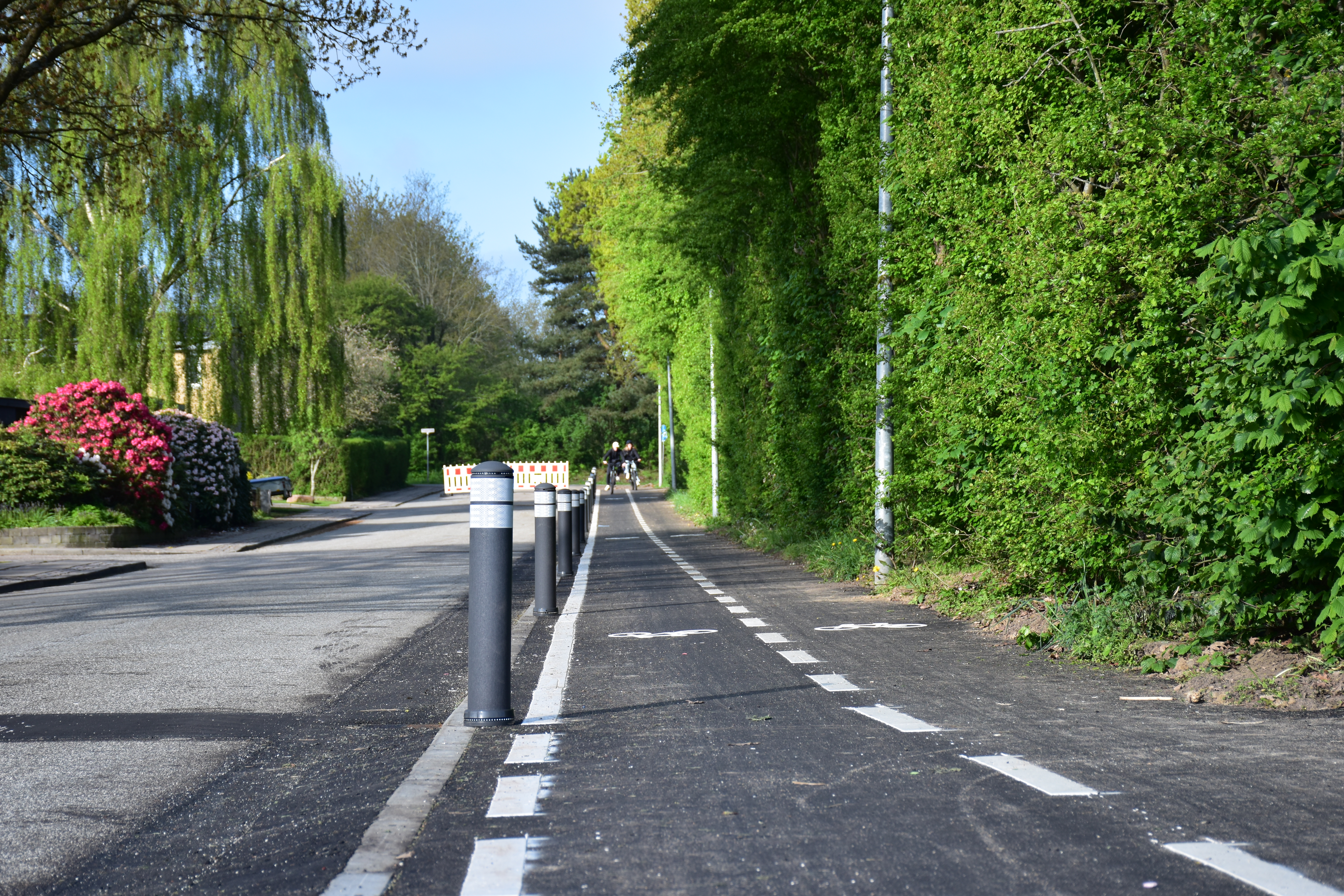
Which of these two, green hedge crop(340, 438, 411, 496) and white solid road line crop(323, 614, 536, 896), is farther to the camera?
green hedge crop(340, 438, 411, 496)

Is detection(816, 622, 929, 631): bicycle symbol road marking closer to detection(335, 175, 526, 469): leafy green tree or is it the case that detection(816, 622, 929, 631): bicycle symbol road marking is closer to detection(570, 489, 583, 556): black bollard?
detection(570, 489, 583, 556): black bollard

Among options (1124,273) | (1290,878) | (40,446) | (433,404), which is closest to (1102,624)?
(1124,273)

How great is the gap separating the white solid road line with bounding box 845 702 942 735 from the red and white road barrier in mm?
50437

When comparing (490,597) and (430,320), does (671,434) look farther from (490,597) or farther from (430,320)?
(490,597)

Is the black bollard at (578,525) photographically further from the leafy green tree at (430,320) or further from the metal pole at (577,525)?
the leafy green tree at (430,320)

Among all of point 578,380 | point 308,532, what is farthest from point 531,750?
point 578,380

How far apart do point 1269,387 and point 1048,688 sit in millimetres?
1998

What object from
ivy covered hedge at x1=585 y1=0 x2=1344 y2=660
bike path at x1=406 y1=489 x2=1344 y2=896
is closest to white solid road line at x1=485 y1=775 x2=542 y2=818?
bike path at x1=406 y1=489 x2=1344 y2=896

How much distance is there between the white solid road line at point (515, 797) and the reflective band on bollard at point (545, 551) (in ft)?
Answer: 18.1

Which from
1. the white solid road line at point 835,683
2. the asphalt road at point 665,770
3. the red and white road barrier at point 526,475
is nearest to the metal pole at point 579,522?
the asphalt road at point 665,770

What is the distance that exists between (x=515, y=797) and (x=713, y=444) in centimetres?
2332

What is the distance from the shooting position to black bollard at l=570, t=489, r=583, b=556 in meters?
16.4

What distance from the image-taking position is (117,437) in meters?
22.3

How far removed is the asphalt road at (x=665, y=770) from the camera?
10.8 feet
